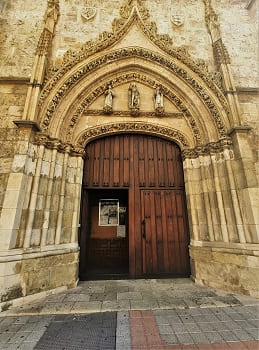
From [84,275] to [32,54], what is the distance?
5901 millimetres

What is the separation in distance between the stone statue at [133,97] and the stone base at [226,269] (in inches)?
155

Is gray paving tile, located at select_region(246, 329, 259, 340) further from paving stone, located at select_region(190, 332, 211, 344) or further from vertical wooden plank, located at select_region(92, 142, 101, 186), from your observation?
vertical wooden plank, located at select_region(92, 142, 101, 186)

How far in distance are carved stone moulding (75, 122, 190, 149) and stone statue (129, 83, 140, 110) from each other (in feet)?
1.50

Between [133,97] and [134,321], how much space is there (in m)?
4.76

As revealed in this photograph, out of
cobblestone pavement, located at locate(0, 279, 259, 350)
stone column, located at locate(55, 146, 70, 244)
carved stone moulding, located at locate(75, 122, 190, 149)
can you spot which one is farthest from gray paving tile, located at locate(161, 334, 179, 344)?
carved stone moulding, located at locate(75, 122, 190, 149)

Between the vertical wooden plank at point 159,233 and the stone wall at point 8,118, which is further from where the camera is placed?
the vertical wooden plank at point 159,233

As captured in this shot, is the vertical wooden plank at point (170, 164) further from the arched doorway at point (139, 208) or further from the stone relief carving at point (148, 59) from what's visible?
the stone relief carving at point (148, 59)

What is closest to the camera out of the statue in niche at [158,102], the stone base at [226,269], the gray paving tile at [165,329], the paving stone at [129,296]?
the gray paving tile at [165,329]

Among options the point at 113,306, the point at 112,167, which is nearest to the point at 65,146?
the point at 112,167

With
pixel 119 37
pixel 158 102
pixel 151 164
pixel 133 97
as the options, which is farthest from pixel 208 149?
pixel 119 37

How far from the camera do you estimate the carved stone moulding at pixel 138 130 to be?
4445mm

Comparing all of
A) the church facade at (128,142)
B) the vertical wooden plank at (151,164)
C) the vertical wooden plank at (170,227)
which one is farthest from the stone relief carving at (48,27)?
the vertical wooden plank at (170,227)

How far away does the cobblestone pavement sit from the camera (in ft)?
6.10

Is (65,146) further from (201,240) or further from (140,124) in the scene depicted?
(201,240)
